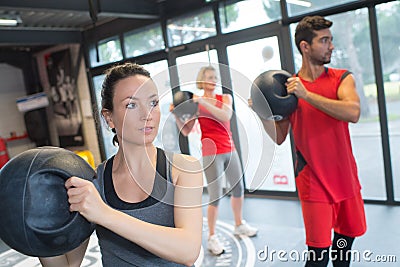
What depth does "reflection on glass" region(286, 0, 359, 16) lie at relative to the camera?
3.89 m

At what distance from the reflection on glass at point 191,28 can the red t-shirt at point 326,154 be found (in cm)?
307

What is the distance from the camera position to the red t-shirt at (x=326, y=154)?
193 cm

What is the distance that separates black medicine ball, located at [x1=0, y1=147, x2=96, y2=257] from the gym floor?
88.2 inches

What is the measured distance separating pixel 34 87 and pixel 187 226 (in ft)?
24.7

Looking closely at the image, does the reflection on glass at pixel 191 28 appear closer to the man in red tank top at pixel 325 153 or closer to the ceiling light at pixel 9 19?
the ceiling light at pixel 9 19

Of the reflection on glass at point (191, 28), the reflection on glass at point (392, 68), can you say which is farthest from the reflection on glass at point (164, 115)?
the reflection on glass at point (191, 28)

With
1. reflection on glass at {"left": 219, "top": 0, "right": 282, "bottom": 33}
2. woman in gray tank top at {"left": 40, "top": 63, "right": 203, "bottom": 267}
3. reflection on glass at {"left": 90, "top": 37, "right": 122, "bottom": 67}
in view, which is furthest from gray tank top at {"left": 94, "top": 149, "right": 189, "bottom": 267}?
reflection on glass at {"left": 90, "top": 37, "right": 122, "bottom": 67}

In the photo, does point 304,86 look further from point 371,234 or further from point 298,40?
point 371,234

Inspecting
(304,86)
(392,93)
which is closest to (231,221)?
(392,93)

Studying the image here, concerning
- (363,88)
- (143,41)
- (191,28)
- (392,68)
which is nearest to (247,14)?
(191,28)

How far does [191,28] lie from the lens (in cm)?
513

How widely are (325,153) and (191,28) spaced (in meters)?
3.61

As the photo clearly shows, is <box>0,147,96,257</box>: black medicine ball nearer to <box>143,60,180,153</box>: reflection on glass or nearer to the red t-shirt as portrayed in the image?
<box>143,60,180,153</box>: reflection on glass

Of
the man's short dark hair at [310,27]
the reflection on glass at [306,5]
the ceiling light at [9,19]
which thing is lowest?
the man's short dark hair at [310,27]
